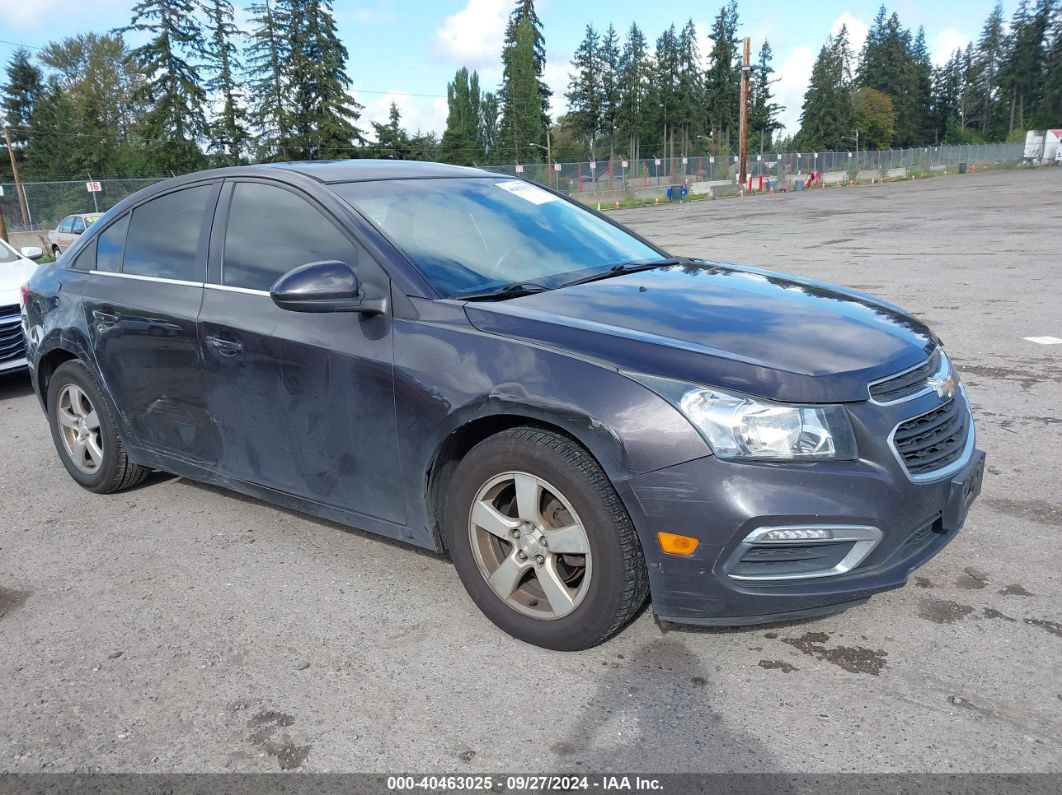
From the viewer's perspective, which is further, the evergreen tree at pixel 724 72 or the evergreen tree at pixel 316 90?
the evergreen tree at pixel 724 72

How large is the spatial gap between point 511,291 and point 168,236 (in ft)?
6.41

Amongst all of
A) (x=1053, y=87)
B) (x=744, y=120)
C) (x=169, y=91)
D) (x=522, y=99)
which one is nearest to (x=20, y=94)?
(x=169, y=91)

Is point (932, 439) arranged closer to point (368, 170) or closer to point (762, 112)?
point (368, 170)

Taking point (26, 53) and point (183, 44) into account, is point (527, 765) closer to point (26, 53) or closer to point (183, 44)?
point (183, 44)

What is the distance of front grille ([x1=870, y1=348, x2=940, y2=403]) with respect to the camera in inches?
107

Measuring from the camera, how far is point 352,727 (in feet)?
8.61

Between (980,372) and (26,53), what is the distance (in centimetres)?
9077

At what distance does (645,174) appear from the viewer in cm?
5075

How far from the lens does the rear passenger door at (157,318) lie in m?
3.92

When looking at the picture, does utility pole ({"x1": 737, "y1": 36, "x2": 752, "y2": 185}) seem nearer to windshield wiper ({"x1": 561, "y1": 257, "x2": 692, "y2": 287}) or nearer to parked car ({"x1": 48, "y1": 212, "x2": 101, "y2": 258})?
parked car ({"x1": 48, "y1": 212, "x2": 101, "y2": 258})

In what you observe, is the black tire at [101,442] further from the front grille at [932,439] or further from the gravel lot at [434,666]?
the front grille at [932,439]

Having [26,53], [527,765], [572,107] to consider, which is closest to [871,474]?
[527,765]

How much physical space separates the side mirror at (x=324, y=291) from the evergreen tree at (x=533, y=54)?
89.8 m

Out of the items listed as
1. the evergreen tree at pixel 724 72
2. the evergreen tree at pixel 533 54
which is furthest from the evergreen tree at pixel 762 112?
the evergreen tree at pixel 533 54
